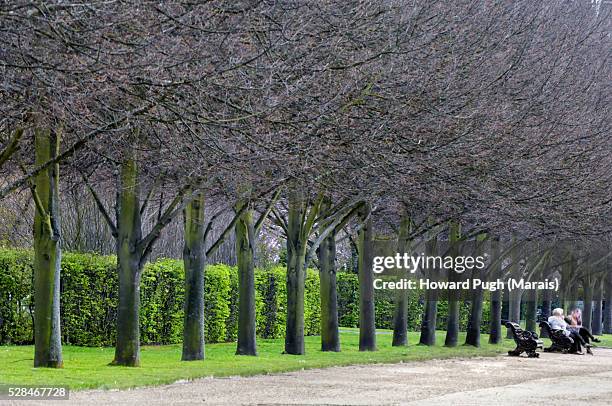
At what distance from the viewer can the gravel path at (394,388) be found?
16.6 m

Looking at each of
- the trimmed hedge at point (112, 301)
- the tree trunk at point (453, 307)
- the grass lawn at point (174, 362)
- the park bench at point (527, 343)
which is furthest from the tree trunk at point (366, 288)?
the trimmed hedge at point (112, 301)

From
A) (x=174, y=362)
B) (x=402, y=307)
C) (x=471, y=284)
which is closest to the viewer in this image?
(x=174, y=362)

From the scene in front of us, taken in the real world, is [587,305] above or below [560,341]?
above

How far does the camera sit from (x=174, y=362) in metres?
23.7

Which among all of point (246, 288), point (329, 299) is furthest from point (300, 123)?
point (329, 299)

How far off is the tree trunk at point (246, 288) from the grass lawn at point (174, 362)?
41 centimetres

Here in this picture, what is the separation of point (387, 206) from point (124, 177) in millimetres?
11509

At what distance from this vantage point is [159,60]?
14086 millimetres

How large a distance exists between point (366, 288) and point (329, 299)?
1.16 m

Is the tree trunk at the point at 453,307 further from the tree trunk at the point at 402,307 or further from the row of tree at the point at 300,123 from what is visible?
the tree trunk at the point at 402,307

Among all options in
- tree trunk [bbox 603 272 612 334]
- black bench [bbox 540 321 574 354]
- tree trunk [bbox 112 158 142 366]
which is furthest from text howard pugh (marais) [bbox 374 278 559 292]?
tree trunk [bbox 112 158 142 366]

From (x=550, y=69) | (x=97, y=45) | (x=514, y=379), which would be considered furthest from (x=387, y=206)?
(x=97, y=45)

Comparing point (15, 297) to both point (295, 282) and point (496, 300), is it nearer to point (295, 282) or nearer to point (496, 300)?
point (295, 282)

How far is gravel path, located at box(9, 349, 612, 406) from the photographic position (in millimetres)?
16553
